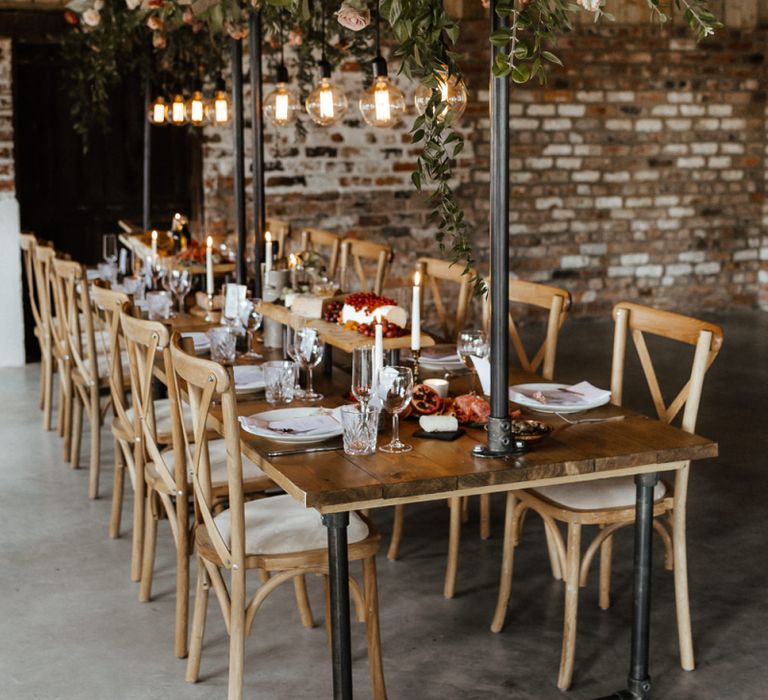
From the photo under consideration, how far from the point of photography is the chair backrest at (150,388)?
314cm

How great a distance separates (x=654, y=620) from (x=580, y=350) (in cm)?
461

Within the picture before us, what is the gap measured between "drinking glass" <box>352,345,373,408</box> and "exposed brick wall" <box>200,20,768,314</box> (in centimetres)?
551

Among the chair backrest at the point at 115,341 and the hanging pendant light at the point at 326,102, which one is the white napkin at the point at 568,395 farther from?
the hanging pendant light at the point at 326,102

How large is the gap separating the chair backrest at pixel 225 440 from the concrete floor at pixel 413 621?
1.77 ft

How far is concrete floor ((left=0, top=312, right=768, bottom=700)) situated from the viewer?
10.5ft


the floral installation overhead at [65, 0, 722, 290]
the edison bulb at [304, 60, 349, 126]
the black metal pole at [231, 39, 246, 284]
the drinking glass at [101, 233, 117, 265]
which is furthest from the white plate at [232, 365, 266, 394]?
the drinking glass at [101, 233, 117, 265]

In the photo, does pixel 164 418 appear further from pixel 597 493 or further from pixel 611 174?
pixel 611 174

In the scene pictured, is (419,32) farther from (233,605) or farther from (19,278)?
(19,278)

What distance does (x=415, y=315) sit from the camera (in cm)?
332

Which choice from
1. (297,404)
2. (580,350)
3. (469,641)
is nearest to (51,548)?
(297,404)

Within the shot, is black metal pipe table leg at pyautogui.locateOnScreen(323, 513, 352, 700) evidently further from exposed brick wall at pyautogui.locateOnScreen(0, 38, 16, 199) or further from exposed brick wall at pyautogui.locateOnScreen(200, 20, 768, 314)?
exposed brick wall at pyautogui.locateOnScreen(200, 20, 768, 314)

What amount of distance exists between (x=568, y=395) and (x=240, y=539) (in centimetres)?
112

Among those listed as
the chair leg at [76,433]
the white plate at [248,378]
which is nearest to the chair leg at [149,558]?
the white plate at [248,378]

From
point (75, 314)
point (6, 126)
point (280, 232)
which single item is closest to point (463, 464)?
point (75, 314)
